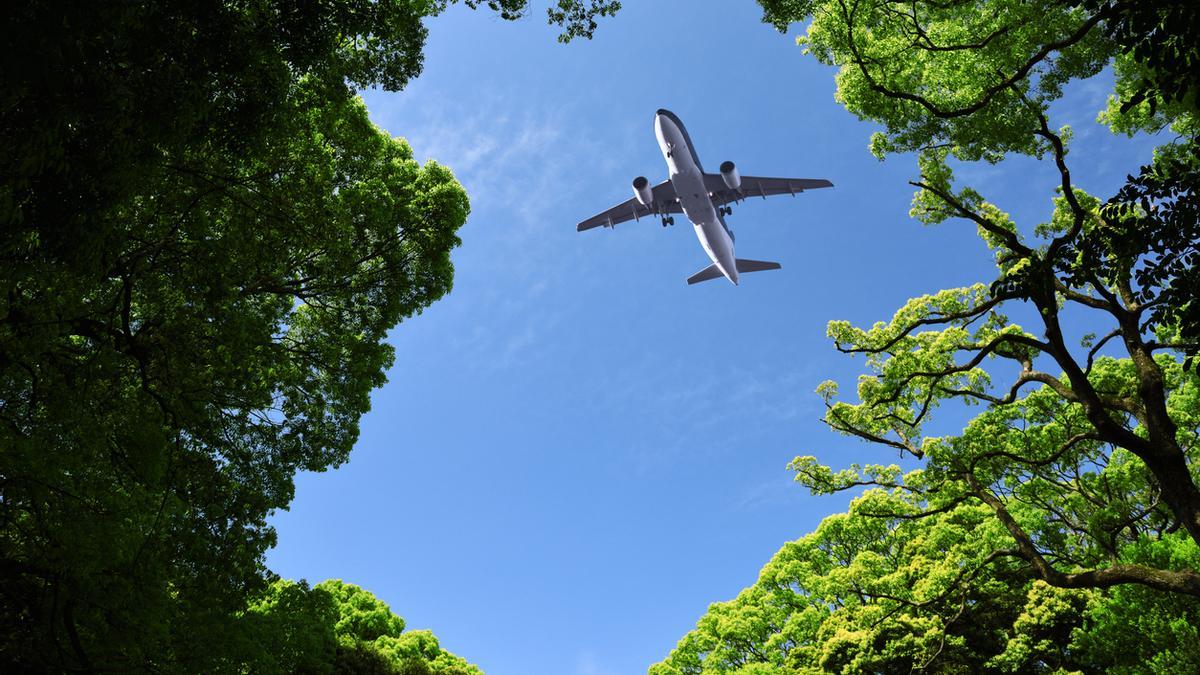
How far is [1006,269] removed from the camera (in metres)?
9.05

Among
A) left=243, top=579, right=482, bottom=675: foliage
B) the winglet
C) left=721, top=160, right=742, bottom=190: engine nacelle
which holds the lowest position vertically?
left=243, top=579, right=482, bottom=675: foliage

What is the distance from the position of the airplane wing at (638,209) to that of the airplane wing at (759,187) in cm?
145

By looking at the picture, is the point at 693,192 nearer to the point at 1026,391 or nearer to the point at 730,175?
the point at 730,175

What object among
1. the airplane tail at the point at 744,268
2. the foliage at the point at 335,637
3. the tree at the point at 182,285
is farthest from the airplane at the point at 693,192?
the foliage at the point at 335,637

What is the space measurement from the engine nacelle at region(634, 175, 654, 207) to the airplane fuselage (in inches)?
38.5

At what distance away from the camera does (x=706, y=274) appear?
108 feet

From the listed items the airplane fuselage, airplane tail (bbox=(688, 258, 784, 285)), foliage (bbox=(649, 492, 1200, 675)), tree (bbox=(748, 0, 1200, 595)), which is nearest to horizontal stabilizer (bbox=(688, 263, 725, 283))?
airplane tail (bbox=(688, 258, 784, 285))

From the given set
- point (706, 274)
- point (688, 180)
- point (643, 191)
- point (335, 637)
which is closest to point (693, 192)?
point (688, 180)

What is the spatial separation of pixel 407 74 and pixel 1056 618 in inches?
654

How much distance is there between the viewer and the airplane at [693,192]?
75.1 ft

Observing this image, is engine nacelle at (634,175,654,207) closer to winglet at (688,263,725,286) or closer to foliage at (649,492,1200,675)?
Result: winglet at (688,263,725,286)

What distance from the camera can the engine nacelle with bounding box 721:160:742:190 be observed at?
23.2m

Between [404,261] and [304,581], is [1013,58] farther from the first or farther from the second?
[304,581]

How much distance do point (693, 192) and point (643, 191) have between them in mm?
1836
